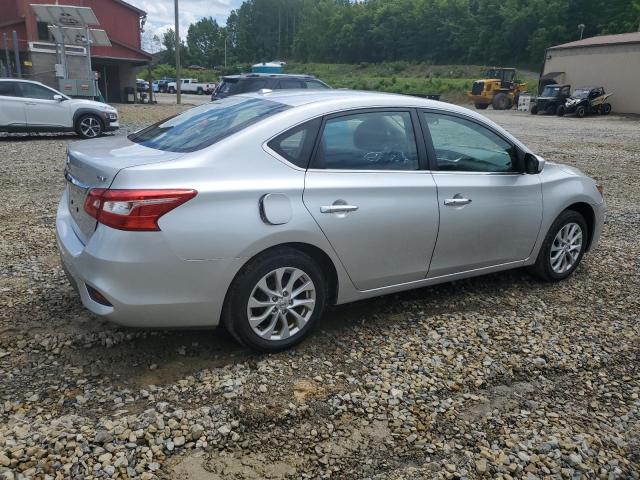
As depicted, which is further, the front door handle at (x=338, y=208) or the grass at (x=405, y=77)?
the grass at (x=405, y=77)

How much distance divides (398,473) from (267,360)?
1164mm

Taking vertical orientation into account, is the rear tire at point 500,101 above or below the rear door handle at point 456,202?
below

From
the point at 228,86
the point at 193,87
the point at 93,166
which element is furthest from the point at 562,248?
the point at 193,87

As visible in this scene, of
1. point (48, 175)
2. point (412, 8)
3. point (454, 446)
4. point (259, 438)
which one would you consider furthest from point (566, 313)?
point (412, 8)

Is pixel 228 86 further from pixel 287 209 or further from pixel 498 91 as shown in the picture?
pixel 498 91

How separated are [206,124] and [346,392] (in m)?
1.97

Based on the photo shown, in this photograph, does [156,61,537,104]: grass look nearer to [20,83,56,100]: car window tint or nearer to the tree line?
the tree line

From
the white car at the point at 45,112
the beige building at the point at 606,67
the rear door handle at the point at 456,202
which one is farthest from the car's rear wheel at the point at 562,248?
the beige building at the point at 606,67

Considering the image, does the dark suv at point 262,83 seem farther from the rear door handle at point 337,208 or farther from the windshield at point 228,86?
the rear door handle at point 337,208

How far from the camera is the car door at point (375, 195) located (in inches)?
136

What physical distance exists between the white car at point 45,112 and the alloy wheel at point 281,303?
1244 centimetres

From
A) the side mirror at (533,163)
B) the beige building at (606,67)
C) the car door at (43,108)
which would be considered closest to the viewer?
the side mirror at (533,163)

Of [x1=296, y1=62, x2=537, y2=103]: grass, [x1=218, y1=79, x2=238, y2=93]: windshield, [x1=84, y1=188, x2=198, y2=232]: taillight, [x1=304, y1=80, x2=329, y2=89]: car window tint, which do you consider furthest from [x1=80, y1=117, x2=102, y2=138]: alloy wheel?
[x1=296, y1=62, x2=537, y2=103]: grass

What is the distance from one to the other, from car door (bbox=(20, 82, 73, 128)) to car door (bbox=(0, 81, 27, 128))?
0.12m
